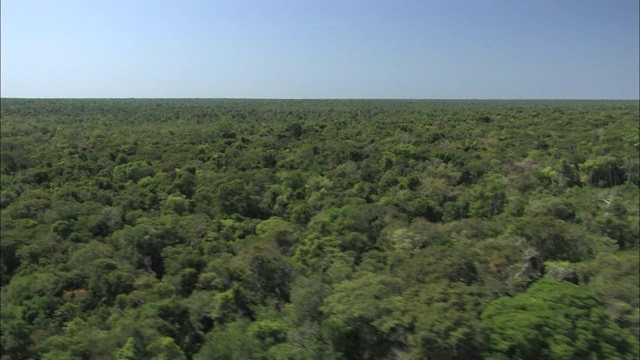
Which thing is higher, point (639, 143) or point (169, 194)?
point (639, 143)

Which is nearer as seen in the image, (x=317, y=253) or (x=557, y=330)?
(x=557, y=330)

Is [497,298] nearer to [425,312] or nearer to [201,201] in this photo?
[425,312]

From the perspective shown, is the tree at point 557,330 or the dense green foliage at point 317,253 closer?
the tree at point 557,330

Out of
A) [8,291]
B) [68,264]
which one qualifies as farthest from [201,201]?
[8,291]

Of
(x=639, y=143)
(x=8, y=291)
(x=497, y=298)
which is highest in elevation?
(x=639, y=143)

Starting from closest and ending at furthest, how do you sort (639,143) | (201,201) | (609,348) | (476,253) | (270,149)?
(609,348), (476,253), (201,201), (639,143), (270,149)

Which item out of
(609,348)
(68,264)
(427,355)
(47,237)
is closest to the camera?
(609,348)

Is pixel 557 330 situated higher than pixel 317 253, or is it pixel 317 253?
pixel 557 330

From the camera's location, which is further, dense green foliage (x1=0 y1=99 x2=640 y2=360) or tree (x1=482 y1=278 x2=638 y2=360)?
dense green foliage (x1=0 y1=99 x2=640 y2=360)
